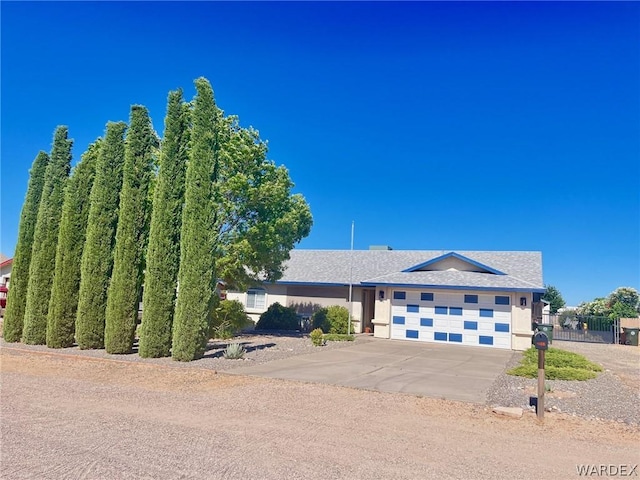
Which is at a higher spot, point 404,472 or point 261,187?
point 261,187

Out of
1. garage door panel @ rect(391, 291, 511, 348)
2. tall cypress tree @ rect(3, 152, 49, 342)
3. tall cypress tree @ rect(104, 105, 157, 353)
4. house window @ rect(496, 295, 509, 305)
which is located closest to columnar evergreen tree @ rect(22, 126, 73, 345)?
tall cypress tree @ rect(3, 152, 49, 342)

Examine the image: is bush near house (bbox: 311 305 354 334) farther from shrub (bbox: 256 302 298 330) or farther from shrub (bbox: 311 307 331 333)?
shrub (bbox: 256 302 298 330)

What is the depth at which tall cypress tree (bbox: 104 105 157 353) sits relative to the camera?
44.2 ft

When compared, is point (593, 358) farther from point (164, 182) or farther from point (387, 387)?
point (164, 182)

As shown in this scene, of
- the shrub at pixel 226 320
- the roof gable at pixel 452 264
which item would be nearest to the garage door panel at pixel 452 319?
the roof gable at pixel 452 264

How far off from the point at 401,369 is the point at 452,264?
11.5 meters

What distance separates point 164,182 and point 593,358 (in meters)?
18.3

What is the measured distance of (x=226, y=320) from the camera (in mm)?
19234

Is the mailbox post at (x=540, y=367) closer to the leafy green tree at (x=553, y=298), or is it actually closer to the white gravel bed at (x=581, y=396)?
the white gravel bed at (x=581, y=396)

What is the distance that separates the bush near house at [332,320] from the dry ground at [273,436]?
1325cm

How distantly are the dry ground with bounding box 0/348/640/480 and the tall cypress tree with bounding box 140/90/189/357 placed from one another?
337 centimetres

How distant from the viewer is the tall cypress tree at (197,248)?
499 inches

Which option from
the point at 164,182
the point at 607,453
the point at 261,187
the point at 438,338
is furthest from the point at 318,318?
the point at 607,453

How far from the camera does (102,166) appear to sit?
14.5 meters
